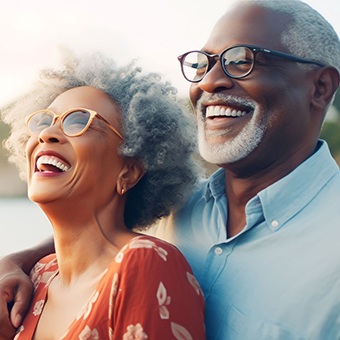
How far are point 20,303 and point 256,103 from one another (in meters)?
0.95

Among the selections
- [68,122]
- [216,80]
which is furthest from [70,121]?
[216,80]

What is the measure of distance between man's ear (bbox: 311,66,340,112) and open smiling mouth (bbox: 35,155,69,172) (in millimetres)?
819

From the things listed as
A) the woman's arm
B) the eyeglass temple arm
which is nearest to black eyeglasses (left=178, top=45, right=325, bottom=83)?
the eyeglass temple arm

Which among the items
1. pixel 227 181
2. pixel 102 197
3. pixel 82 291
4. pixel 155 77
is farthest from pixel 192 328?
pixel 155 77

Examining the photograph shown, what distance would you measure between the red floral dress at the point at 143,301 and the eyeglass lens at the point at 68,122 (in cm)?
38

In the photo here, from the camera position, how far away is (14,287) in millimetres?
2172

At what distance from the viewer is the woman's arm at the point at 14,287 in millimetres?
2076

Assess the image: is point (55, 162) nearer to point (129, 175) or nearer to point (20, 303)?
point (129, 175)

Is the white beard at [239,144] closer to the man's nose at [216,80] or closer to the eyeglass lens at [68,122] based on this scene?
the man's nose at [216,80]

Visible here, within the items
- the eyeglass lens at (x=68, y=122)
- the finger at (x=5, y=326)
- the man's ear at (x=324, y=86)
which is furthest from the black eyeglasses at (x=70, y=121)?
the man's ear at (x=324, y=86)

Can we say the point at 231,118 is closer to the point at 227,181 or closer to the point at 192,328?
the point at 227,181

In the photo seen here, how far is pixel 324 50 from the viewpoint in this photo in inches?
85.6

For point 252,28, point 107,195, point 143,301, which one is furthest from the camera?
point 252,28

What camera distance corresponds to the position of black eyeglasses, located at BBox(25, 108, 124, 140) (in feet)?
6.55
